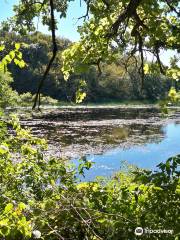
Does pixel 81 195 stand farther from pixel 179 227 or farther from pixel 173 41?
pixel 173 41

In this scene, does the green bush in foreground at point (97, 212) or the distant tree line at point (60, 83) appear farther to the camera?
the distant tree line at point (60, 83)

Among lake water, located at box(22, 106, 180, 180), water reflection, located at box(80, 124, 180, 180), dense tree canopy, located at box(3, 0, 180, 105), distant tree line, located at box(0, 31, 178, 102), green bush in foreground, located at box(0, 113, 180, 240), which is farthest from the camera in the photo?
distant tree line, located at box(0, 31, 178, 102)

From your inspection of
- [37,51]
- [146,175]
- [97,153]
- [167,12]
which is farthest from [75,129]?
[37,51]

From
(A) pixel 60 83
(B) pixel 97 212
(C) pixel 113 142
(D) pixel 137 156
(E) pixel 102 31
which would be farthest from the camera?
(A) pixel 60 83

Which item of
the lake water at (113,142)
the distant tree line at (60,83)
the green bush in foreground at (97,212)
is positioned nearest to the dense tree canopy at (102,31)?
the green bush in foreground at (97,212)

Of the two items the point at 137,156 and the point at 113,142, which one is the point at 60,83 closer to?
the point at 113,142

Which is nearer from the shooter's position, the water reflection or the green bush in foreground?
the green bush in foreground

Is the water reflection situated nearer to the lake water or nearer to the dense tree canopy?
the lake water

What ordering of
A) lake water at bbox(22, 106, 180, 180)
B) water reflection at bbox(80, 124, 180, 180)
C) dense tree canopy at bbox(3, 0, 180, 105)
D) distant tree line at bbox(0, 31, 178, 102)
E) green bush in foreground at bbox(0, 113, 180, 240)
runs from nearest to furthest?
green bush in foreground at bbox(0, 113, 180, 240), dense tree canopy at bbox(3, 0, 180, 105), water reflection at bbox(80, 124, 180, 180), lake water at bbox(22, 106, 180, 180), distant tree line at bbox(0, 31, 178, 102)

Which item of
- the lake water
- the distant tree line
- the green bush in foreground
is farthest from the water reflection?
the distant tree line

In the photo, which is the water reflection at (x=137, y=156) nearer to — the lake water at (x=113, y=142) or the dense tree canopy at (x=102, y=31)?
the lake water at (x=113, y=142)

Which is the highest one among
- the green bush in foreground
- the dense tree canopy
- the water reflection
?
the dense tree canopy

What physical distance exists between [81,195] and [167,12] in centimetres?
600

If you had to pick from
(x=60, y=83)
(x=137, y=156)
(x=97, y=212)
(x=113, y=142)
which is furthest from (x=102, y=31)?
(x=60, y=83)
